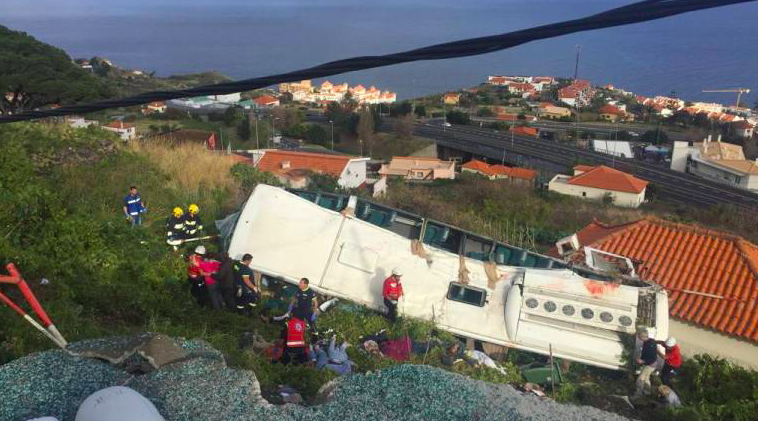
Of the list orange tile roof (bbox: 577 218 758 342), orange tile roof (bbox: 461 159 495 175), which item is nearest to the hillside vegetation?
orange tile roof (bbox: 577 218 758 342)

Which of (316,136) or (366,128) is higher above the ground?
(366,128)

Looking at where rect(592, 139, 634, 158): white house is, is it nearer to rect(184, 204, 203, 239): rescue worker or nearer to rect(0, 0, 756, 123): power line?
rect(184, 204, 203, 239): rescue worker

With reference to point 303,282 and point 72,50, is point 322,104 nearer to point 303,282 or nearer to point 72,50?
point 72,50

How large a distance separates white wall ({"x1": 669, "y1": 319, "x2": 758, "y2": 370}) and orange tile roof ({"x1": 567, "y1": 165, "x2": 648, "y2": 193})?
28.7 m

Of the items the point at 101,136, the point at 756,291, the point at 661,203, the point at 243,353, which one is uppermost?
the point at 101,136

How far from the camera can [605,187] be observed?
3694 cm

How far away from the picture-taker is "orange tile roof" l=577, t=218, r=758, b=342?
31.7ft

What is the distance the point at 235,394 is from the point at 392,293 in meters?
3.83

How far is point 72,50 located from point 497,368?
121655 mm

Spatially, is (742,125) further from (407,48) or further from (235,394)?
(235,394)

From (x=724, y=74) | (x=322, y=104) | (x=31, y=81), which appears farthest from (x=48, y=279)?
(x=724, y=74)

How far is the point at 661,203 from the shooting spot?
123ft

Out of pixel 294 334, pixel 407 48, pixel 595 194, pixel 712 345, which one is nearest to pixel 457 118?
pixel 595 194

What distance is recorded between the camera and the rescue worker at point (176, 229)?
856cm
